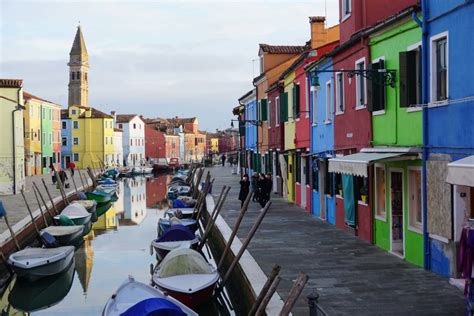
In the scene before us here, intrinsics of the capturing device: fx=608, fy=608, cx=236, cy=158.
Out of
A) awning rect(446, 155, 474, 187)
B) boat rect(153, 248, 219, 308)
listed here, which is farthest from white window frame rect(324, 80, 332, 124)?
awning rect(446, 155, 474, 187)

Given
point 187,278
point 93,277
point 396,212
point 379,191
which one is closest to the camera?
point 187,278

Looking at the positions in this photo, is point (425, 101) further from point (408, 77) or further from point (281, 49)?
point (281, 49)

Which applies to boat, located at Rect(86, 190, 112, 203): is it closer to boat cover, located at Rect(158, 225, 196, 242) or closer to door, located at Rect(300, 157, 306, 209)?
door, located at Rect(300, 157, 306, 209)

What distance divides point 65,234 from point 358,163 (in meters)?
13.2

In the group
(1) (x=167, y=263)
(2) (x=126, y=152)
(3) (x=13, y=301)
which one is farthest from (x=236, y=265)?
(2) (x=126, y=152)

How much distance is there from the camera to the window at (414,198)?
13625 millimetres

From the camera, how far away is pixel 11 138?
38000 millimetres

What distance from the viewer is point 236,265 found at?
14438mm

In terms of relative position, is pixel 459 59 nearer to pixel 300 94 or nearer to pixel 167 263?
pixel 167 263

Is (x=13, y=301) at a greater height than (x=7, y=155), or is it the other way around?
(x=7, y=155)

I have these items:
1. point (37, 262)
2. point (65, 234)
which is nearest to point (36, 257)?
point (37, 262)

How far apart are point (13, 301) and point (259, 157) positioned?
24605 millimetres

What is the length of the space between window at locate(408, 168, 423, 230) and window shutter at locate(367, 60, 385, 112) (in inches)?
80.5

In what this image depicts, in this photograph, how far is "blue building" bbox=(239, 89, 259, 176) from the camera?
136 feet
